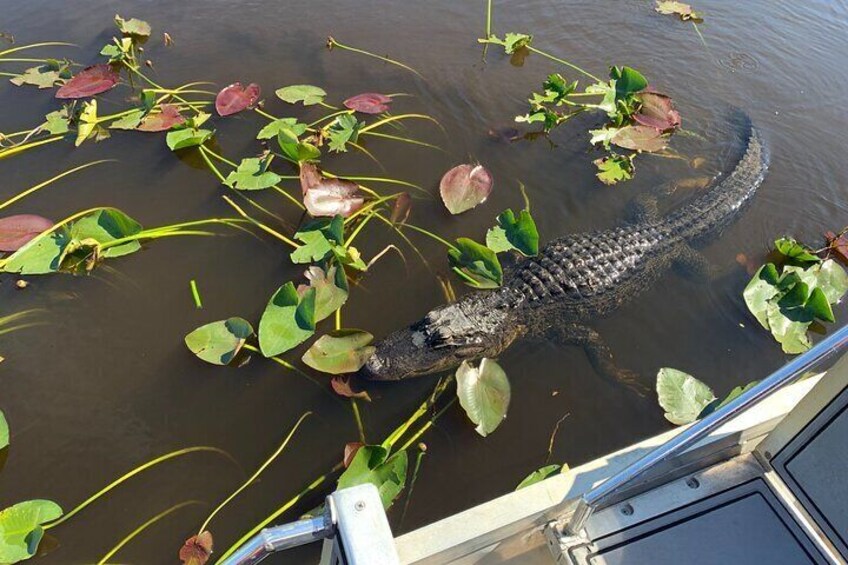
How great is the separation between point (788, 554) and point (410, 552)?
1.15m

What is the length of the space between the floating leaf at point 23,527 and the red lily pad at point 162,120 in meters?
2.60

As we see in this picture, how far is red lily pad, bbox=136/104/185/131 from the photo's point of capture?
12.6ft

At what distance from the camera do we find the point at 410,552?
5.38ft

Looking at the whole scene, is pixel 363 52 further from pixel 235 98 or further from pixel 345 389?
pixel 345 389

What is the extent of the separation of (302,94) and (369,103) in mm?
503

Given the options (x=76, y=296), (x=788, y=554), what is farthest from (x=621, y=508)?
(x=76, y=296)

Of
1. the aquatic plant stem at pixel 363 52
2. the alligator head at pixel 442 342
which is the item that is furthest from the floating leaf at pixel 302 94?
the alligator head at pixel 442 342

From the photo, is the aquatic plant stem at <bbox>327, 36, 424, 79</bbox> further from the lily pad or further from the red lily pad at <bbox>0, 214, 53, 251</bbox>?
the lily pad

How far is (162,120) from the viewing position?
3883 mm

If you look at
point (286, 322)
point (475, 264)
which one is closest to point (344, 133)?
Answer: point (475, 264)

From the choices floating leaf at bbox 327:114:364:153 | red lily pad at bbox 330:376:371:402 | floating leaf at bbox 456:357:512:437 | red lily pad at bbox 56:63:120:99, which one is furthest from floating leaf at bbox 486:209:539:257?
red lily pad at bbox 56:63:120:99

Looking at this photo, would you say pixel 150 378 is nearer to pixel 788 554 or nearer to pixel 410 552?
pixel 410 552

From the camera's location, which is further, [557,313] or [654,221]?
[654,221]

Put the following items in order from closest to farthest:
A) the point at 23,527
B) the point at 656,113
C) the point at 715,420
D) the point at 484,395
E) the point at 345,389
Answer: the point at 715,420
the point at 23,527
the point at 484,395
the point at 345,389
the point at 656,113
